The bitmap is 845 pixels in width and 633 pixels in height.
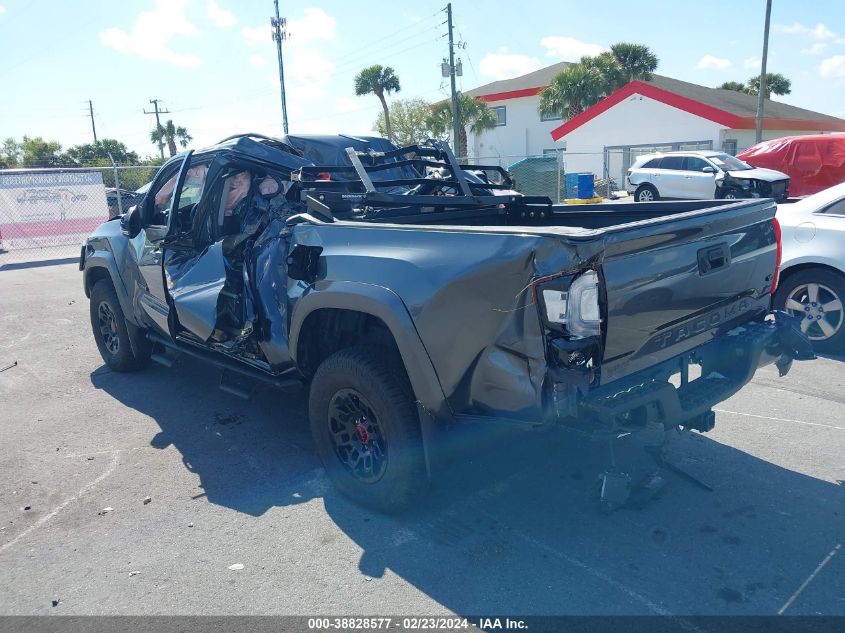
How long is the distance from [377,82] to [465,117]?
6729 mm

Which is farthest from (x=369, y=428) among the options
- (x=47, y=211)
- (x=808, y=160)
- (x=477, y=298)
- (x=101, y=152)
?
(x=101, y=152)

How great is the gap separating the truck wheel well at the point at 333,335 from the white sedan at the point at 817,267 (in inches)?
169

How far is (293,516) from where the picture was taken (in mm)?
3812

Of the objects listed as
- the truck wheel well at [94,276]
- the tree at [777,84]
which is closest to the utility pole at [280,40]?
the truck wheel well at [94,276]

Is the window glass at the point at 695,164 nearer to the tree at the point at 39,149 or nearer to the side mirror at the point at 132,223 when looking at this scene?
the side mirror at the point at 132,223

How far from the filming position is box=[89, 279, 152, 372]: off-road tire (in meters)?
6.26

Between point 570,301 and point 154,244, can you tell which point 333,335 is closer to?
point 570,301

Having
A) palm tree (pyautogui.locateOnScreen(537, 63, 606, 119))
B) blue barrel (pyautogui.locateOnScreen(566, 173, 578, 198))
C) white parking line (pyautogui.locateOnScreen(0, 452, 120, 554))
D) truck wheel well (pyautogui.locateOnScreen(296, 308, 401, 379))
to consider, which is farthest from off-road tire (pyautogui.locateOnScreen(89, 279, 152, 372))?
palm tree (pyautogui.locateOnScreen(537, 63, 606, 119))

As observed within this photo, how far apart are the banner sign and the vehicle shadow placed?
15.0 metres

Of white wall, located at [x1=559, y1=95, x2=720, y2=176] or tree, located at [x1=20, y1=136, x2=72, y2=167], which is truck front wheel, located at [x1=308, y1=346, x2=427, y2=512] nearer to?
white wall, located at [x1=559, y1=95, x2=720, y2=176]

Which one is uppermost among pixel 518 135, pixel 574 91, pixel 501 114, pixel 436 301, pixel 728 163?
pixel 574 91

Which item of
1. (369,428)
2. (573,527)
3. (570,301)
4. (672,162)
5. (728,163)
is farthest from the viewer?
(672,162)

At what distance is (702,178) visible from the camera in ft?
65.7

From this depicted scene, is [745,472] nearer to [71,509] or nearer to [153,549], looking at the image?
[153,549]
